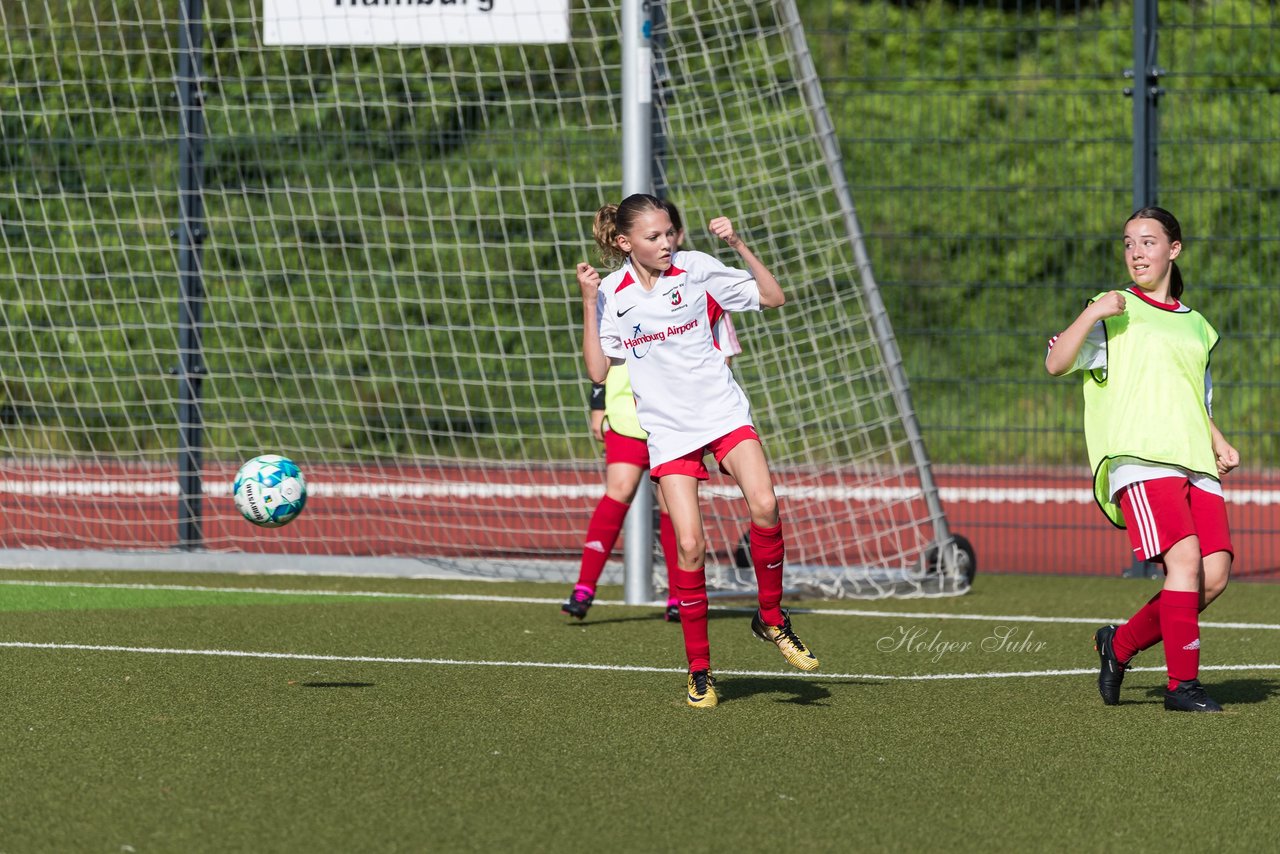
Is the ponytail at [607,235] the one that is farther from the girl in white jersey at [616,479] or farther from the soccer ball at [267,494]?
the soccer ball at [267,494]

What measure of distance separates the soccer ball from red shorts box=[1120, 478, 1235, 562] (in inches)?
133

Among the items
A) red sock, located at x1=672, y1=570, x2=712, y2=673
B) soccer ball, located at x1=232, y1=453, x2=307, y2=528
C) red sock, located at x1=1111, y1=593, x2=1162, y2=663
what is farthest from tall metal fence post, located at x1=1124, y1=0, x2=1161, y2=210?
soccer ball, located at x1=232, y1=453, x2=307, y2=528

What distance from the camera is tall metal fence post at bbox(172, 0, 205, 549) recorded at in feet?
31.4

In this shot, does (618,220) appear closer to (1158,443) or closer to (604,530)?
(1158,443)

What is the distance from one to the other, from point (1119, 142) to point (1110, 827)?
6.16 metres

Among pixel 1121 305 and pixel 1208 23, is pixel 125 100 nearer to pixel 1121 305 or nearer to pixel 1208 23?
pixel 1208 23

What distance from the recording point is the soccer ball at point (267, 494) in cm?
696

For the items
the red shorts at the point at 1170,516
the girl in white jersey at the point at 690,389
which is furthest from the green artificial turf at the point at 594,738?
the red shorts at the point at 1170,516

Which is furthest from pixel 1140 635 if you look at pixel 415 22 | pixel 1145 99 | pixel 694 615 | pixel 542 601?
pixel 415 22

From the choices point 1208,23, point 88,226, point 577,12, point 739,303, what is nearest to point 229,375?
point 88,226

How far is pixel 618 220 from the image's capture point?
5.71 meters

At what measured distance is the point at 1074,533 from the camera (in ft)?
31.8

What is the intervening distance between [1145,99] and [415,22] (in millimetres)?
3890

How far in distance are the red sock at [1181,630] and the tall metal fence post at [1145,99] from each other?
159 inches
